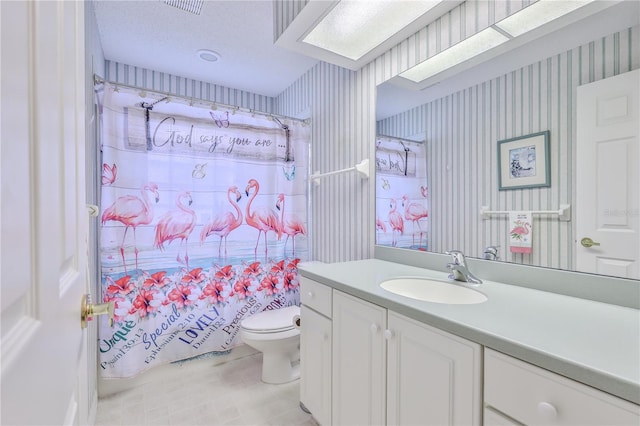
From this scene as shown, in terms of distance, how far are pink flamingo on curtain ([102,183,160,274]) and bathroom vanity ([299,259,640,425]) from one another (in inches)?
46.4

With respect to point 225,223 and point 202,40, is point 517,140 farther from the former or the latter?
point 202,40

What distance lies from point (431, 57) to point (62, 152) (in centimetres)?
160

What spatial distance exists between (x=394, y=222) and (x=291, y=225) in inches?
35.8

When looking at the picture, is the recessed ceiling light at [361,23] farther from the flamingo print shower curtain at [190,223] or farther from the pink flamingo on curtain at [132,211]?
the pink flamingo on curtain at [132,211]

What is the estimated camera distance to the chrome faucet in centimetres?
126

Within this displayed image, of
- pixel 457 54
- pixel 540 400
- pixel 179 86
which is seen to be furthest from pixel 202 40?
pixel 540 400

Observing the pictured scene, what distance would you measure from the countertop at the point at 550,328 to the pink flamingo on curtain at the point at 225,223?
121cm

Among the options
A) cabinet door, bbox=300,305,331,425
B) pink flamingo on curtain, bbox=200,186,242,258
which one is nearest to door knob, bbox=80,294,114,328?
cabinet door, bbox=300,305,331,425

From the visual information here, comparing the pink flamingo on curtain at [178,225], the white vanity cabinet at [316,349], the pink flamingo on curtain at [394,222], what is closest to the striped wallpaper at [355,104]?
the pink flamingo on curtain at [394,222]

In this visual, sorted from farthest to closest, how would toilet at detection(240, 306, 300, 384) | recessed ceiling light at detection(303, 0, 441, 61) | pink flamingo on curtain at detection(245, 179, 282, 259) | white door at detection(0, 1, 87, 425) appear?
pink flamingo on curtain at detection(245, 179, 282, 259) < toilet at detection(240, 306, 300, 384) < recessed ceiling light at detection(303, 0, 441, 61) < white door at detection(0, 1, 87, 425)

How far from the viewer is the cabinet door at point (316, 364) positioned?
4.64 feet

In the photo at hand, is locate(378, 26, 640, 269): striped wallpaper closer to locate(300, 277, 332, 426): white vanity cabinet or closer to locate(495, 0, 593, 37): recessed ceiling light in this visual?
locate(495, 0, 593, 37): recessed ceiling light

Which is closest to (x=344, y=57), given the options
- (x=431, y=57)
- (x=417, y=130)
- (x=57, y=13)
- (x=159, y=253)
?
(x=431, y=57)

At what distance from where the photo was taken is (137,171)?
1.85 meters
